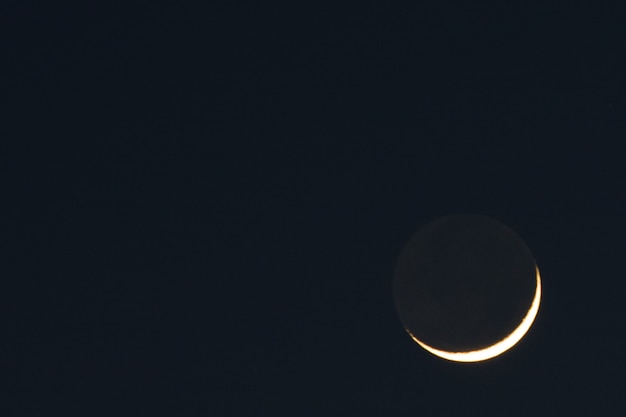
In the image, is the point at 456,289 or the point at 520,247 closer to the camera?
the point at 456,289

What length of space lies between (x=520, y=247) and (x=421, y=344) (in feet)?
9.07

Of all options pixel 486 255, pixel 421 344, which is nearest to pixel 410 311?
pixel 421 344

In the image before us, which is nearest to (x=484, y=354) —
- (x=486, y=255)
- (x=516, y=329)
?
(x=516, y=329)

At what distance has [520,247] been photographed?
1823 cm

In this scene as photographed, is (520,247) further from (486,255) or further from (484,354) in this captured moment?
(484,354)

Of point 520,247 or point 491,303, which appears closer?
point 491,303

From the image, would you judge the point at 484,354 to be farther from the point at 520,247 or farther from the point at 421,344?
the point at 520,247

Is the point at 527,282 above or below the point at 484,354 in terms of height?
above

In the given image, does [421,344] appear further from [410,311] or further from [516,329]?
[516,329]

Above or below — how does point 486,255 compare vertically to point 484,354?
above

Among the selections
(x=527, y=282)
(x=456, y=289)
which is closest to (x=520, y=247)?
(x=527, y=282)

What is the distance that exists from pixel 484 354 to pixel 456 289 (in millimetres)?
1341

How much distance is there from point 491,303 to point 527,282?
3.42 feet

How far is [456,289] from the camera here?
16.9m
